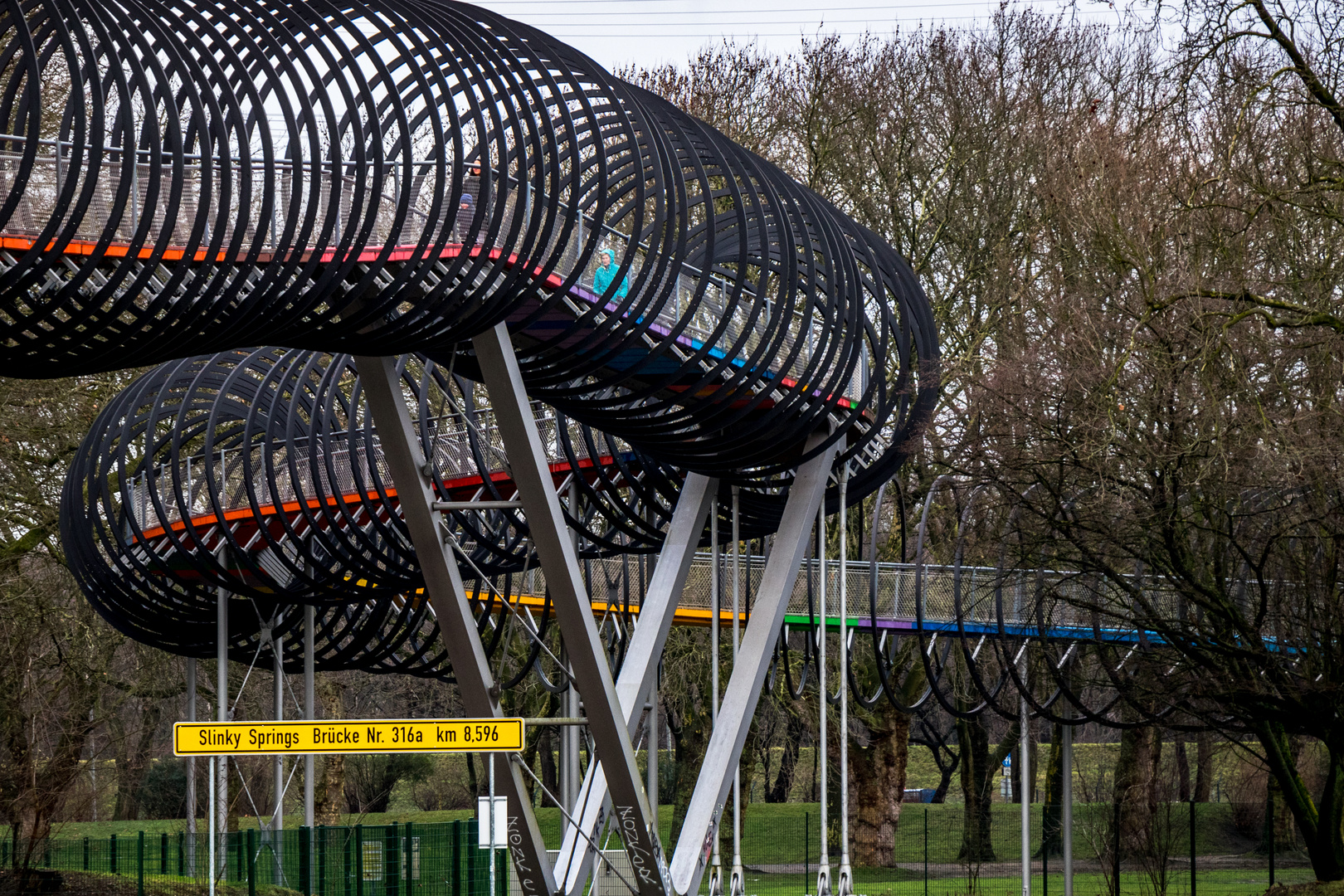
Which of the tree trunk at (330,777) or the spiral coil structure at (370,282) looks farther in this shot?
the tree trunk at (330,777)

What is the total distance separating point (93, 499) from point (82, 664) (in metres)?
6.96

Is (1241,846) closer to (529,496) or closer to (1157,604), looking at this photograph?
(1157,604)

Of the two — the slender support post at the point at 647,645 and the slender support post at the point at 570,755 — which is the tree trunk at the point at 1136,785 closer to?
the slender support post at the point at 570,755

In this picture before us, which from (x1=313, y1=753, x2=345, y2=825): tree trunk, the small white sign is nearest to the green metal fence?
the small white sign

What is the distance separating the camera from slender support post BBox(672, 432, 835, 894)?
19.4m

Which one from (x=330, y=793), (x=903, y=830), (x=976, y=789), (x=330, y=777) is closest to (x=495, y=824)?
(x=330, y=793)

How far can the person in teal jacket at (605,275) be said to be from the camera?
645 inches

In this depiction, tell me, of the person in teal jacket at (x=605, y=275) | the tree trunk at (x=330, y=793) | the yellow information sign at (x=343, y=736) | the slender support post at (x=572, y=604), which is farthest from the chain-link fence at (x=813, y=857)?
the person in teal jacket at (x=605, y=275)

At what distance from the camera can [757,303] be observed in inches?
673

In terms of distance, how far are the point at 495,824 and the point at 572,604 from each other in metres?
3.00

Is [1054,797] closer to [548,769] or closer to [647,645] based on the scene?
[548,769]

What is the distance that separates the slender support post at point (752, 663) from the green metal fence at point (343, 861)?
404 cm

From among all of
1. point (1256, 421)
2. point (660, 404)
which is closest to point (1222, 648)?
point (1256, 421)

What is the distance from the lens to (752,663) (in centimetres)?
2002
